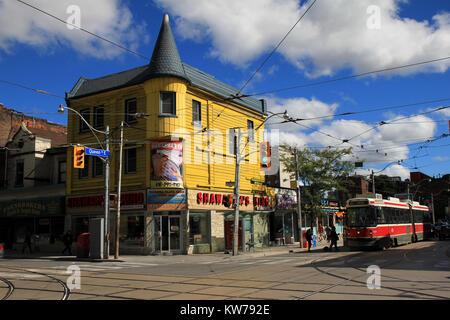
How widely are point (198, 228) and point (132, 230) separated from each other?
4500 millimetres

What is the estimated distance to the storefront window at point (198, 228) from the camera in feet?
88.3

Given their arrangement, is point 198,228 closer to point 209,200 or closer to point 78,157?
point 209,200

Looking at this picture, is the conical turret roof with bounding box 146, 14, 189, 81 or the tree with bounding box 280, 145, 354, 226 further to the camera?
the tree with bounding box 280, 145, 354, 226

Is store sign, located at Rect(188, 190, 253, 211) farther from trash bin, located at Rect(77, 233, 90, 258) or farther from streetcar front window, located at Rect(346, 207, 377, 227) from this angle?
streetcar front window, located at Rect(346, 207, 377, 227)

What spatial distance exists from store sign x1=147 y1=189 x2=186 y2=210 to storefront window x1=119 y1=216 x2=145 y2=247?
5.31 ft

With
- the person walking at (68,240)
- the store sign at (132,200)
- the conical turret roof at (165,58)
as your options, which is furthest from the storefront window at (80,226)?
the conical turret roof at (165,58)

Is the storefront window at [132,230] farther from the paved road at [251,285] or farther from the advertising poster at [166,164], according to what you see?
the paved road at [251,285]

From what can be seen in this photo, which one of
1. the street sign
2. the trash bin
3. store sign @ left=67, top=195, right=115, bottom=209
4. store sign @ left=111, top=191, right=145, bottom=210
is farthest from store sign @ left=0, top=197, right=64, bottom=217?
the street sign

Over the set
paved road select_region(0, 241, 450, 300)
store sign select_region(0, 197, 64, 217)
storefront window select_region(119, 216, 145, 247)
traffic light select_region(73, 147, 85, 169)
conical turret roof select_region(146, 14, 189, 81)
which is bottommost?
paved road select_region(0, 241, 450, 300)

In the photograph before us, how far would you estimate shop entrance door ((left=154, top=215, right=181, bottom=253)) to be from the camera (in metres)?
26.4

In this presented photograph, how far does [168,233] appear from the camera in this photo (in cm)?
2645

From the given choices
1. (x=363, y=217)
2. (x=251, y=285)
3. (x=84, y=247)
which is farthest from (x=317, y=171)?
(x=251, y=285)
